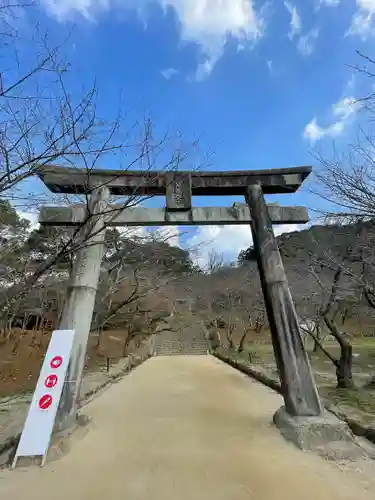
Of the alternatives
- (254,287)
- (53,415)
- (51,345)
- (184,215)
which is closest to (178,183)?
(184,215)

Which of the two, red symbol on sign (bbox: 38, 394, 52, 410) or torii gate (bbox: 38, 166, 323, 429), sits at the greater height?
torii gate (bbox: 38, 166, 323, 429)

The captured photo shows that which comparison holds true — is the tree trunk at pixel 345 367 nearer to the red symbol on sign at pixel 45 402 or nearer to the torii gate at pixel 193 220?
the torii gate at pixel 193 220

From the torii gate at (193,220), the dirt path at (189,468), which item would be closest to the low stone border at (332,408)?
the torii gate at (193,220)

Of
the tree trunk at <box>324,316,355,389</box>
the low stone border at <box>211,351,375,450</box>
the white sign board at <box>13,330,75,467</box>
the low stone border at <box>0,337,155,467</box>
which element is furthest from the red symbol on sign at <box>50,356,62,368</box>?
the tree trunk at <box>324,316,355,389</box>

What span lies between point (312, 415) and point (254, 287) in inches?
804

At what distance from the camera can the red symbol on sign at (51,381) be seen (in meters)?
3.88

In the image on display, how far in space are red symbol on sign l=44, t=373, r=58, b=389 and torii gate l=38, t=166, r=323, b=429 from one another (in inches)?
15.0

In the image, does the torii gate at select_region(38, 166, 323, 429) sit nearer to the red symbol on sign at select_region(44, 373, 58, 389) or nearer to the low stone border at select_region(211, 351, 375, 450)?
the red symbol on sign at select_region(44, 373, 58, 389)

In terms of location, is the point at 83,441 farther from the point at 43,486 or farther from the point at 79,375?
the point at 43,486

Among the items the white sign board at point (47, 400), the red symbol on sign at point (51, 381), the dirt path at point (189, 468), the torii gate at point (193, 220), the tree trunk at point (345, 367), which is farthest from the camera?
the tree trunk at point (345, 367)

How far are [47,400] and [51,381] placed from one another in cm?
21

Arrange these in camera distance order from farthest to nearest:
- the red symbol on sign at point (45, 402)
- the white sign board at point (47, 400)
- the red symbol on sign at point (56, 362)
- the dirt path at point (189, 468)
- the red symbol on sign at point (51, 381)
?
the red symbol on sign at point (56, 362)
the red symbol on sign at point (51, 381)
the red symbol on sign at point (45, 402)
the white sign board at point (47, 400)
the dirt path at point (189, 468)

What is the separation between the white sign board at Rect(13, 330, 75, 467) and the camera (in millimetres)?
3477

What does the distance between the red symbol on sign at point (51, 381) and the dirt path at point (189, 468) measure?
778 millimetres
